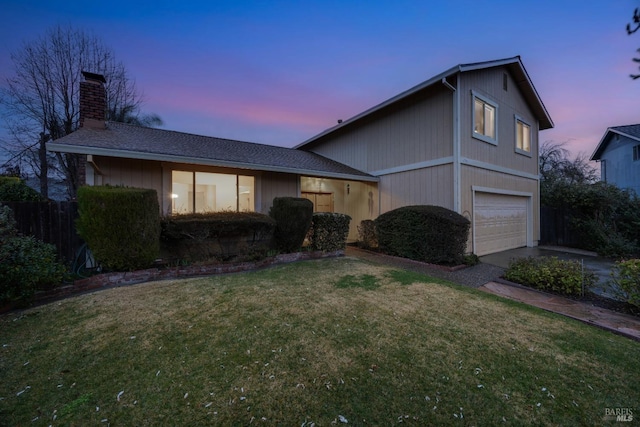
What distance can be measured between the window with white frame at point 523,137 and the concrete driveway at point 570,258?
4047 mm

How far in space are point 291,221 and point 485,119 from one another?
24.6 feet

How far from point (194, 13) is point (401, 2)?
24.1 feet

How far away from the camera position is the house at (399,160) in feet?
22.4

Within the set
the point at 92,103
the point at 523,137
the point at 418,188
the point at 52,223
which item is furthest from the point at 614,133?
the point at 52,223

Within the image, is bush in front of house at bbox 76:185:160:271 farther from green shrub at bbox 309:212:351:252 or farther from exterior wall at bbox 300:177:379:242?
exterior wall at bbox 300:177:379:242

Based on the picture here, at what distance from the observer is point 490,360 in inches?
103

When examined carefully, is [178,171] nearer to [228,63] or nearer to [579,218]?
→ [228,63]

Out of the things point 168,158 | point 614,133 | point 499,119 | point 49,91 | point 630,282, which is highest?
point 49,91

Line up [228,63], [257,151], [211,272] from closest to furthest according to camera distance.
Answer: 1. [211,272]
2. [257,151]
3. [228,63]

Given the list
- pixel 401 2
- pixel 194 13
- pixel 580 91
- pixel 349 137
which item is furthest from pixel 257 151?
pixel 580 91

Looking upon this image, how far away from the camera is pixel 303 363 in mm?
2463

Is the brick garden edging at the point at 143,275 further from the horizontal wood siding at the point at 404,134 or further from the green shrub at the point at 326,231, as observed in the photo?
the horizontal wood siding at the point at 404,134

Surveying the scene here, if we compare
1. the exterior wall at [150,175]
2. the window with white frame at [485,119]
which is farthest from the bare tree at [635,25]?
the exterior wall at [150,175]

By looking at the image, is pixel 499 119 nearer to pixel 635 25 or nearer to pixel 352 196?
pixel 352 196
